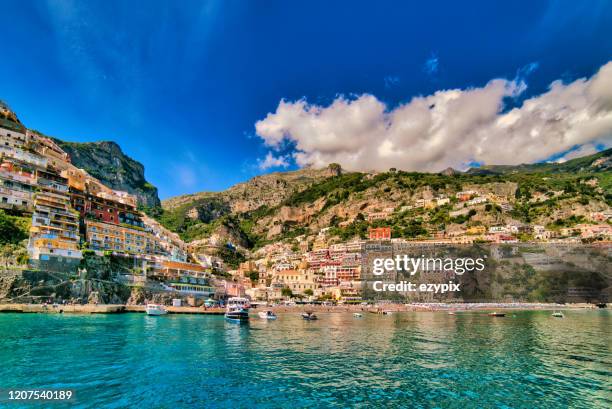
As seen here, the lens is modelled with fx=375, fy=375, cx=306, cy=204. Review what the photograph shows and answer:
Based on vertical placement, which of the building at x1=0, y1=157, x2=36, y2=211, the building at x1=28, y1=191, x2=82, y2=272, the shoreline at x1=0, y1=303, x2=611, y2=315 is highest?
the building at x1=0, y1=157, x2=36, y2=211

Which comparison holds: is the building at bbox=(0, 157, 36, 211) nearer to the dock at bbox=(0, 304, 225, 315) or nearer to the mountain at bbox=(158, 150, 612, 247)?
the dock at bbox=(0, 304, 225, 315)

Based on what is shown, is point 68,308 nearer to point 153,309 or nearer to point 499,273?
point 153,309

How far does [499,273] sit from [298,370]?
4872 inches

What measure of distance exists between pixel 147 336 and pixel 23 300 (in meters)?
32.7

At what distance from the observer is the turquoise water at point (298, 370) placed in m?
16.4

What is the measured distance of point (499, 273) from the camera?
12581 centimetres

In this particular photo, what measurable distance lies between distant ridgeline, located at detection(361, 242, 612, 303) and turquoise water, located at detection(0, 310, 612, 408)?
88.9 meters

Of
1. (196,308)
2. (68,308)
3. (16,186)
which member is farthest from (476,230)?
(16,186)

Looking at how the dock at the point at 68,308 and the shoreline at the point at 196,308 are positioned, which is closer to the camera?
the dock at the point at 68,308

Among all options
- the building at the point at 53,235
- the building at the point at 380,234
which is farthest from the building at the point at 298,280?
the building at the point at 53,235

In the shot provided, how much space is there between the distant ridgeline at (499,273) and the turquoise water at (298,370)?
292 ft

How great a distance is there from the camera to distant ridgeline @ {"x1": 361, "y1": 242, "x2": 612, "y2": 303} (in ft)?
400

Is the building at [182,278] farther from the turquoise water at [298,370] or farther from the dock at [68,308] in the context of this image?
the turquoise water at [298,370]

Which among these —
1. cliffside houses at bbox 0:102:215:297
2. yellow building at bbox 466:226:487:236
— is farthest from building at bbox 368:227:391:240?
cliffside houses at bbox 0:102:215:297
